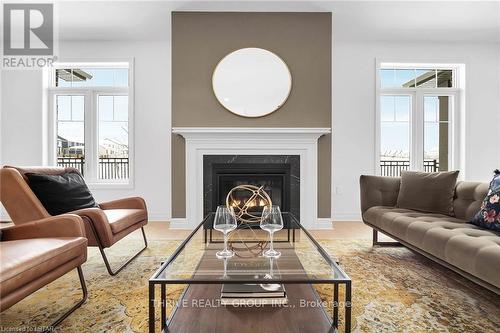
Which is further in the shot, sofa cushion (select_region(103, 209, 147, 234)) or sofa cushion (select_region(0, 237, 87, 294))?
sofa cushion (select_region(103, 209, 147, 234))

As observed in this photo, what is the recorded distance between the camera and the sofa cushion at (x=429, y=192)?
2.44 meters

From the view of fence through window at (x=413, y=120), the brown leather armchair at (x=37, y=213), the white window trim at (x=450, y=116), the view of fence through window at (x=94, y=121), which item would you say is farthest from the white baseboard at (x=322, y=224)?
the view of fence through window at (x=94, y=121)

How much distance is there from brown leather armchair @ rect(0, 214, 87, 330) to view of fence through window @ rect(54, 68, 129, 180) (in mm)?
2844

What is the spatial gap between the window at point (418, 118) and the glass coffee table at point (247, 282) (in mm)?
3413

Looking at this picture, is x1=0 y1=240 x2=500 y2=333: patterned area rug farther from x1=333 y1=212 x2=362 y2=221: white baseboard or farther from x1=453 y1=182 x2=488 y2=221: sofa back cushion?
x1=333 y1=212 x2=362 y2=221: white baseboard

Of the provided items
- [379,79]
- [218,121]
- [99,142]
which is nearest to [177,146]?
[218,121]

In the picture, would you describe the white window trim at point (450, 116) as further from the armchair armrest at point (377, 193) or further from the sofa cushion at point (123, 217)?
the sofa cushion at point (123, 217)

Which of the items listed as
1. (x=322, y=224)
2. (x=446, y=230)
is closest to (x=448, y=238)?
(x=446, y=230)

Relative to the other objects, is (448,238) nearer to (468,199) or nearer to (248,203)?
(468,199)

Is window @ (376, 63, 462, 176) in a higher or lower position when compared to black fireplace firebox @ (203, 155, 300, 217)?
higher

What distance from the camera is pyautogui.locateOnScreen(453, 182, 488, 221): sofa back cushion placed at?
220cm

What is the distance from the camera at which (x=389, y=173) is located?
4.34 metres

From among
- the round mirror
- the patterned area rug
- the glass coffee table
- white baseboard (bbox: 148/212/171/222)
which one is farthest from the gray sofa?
white baseboard (bbox: 148/212/171/222)

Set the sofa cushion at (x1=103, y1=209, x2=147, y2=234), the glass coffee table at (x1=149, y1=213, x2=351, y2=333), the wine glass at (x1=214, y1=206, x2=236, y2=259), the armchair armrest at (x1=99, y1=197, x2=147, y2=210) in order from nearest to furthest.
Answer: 1. the glass coffee table at (x1=149, y1=213, x2=351, y2=333)
2. the wine glass at (x1=214, y1=206, x2=236, y2=259)
3. the sofa cushion at (x1=103, y1=209, x2=147, y2=234)
4. the armchair armrest at (x1=99, y1=197, x2=147, y2=210)
